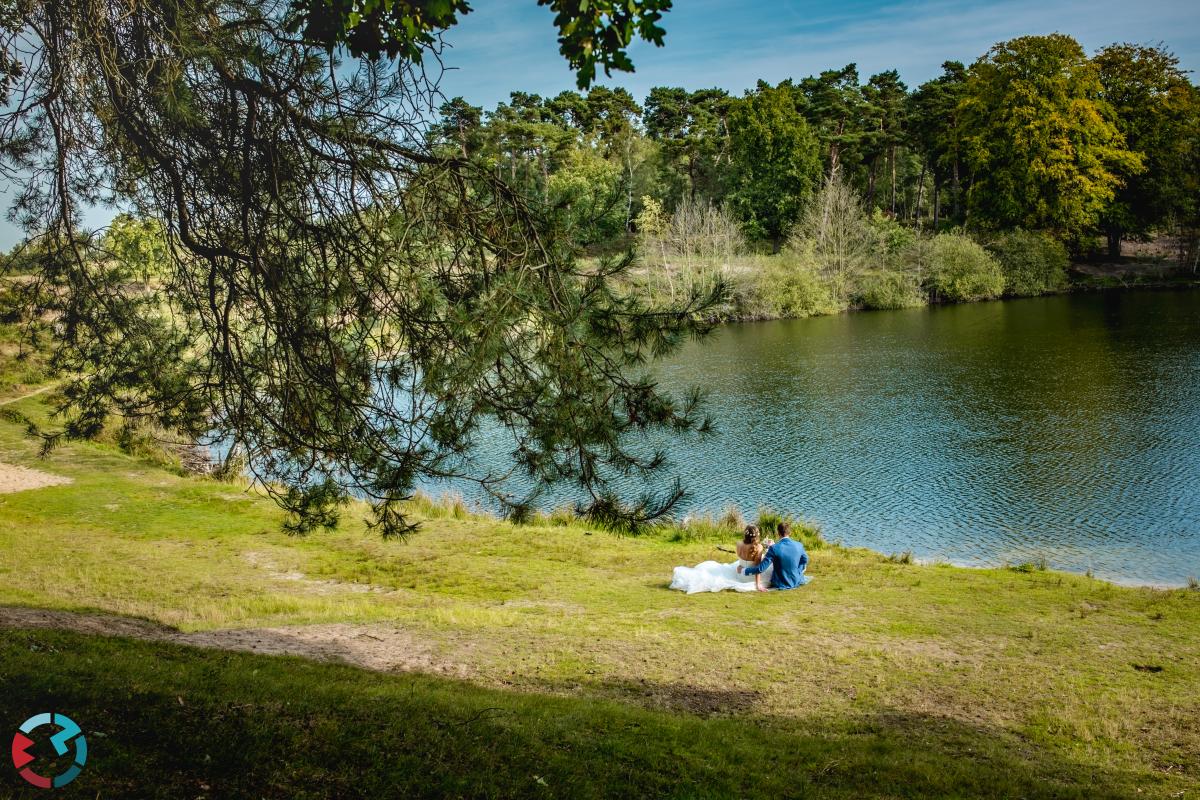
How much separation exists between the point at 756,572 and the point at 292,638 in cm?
683

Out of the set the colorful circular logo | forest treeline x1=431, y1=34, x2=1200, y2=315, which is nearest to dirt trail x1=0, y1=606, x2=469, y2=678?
the colorful circular logo

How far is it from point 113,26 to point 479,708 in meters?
5.81

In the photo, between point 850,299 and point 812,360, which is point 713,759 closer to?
point 812,360

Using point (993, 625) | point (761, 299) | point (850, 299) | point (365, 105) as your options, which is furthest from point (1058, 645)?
point (850, 299)

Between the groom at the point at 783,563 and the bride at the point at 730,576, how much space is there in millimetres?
122

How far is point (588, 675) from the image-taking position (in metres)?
8.48

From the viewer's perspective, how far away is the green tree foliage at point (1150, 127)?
6034 centimetres

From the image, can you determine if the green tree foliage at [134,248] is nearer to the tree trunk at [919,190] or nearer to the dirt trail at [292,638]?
the dirt trail at [292,638]

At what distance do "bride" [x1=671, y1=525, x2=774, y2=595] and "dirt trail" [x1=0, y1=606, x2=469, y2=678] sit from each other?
4625 millimetres

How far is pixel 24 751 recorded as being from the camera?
4676 mm

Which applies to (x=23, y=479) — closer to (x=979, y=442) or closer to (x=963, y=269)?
(x=979, y=442)

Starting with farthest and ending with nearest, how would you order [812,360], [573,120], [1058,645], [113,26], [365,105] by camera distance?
[573,120]
[812,360]
[1058,645]
[365,105]
[113,26]

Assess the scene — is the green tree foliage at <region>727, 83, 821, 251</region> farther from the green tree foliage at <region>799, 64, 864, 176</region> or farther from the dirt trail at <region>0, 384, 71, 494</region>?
the dirt trail at <region>0, 384, 71, 494</region>

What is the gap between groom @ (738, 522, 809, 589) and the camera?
12680 mm
